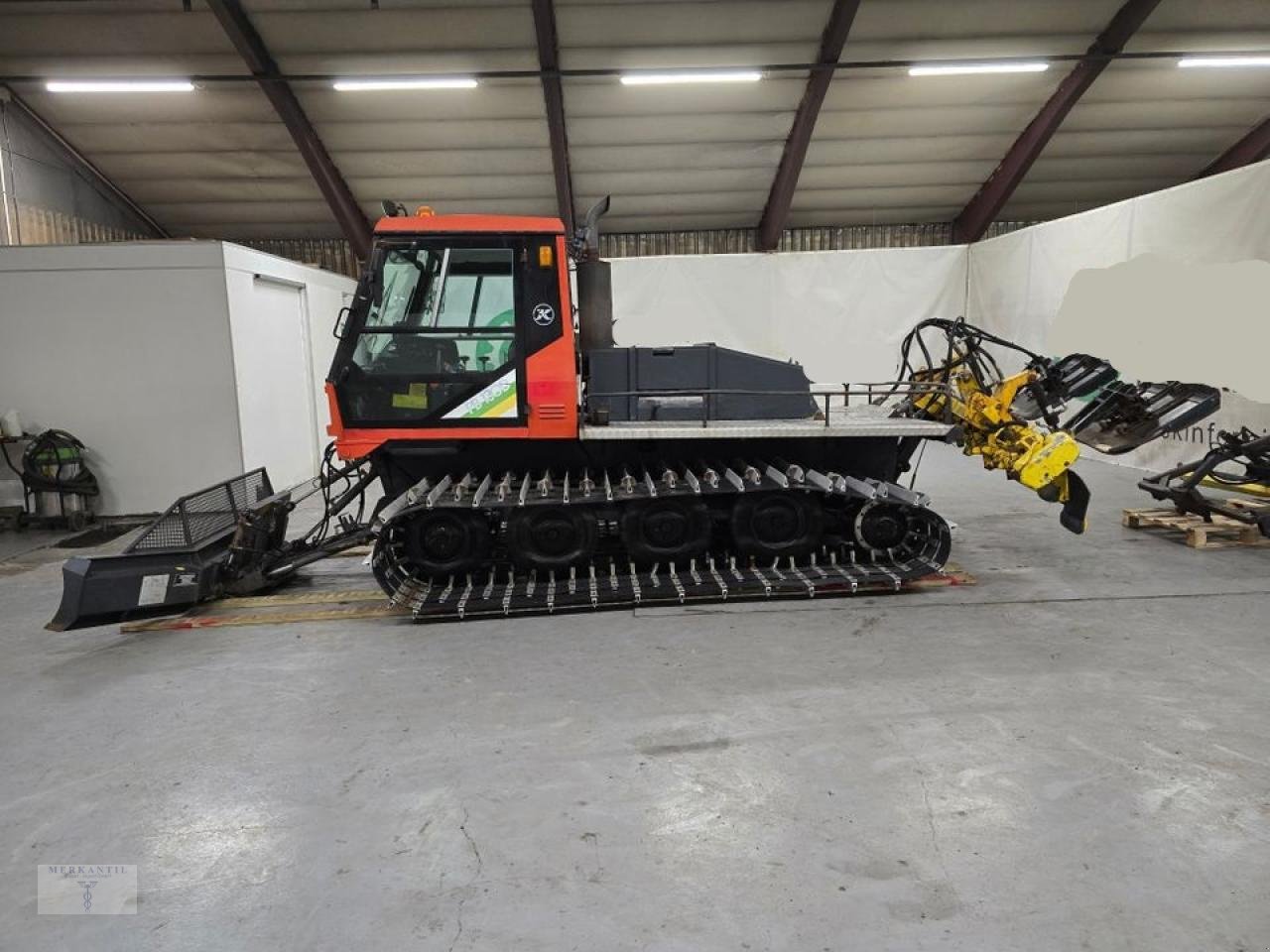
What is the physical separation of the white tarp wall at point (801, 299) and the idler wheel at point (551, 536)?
26.5 feet

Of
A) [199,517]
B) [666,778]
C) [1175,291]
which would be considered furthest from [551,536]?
[1175,291]

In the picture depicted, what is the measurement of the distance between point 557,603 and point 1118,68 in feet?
37.9

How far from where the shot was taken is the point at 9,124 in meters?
10.6

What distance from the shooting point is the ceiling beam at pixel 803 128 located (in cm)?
976

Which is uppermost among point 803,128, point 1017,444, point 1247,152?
point 803,128

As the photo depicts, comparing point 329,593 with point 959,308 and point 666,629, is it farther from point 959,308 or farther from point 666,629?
point 959,308

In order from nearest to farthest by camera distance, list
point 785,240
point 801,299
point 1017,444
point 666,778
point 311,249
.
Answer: point 666,778 → point 1017,444 → point 801,299 → point 311,249 → point 785,240

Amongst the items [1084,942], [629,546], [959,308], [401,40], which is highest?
[401,40]

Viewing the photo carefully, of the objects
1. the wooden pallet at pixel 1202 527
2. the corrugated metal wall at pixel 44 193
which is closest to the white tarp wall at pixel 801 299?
the wooden pallet at pixel 1202 527

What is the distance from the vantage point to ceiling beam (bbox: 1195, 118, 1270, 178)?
1230 centimetres

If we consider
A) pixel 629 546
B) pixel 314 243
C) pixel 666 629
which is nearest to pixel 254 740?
pixel 666 629

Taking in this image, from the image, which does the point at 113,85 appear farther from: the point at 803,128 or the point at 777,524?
the point at 777,524

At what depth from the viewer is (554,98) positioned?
417 inches

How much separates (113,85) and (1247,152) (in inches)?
678
